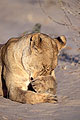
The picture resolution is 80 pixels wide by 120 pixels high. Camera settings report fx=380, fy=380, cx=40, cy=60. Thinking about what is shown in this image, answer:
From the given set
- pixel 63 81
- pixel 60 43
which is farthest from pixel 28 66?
pixel 63 81

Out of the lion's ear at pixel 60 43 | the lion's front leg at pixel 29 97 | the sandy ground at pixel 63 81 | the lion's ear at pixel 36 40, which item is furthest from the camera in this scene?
the lion's ear at pixel 60 43

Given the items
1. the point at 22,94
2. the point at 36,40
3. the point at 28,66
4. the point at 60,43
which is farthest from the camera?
the point at 60,43

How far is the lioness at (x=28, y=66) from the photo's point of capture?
5.44 metres

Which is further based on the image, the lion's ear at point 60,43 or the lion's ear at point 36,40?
the lion's ear at point 60,43

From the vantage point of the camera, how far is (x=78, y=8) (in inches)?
309

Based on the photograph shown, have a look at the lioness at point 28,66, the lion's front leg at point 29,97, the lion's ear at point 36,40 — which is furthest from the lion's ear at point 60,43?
the lion's front leg at point 29,97

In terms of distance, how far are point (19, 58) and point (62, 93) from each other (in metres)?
1.09

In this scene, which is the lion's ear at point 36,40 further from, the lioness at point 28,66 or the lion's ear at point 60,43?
the lion's ear at point 60,43

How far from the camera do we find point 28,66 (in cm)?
562

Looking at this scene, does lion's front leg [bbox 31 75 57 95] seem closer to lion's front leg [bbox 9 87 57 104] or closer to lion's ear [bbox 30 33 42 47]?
lion's front leg [bbox 9 87 57 104]

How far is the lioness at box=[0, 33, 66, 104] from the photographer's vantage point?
5.44 metres

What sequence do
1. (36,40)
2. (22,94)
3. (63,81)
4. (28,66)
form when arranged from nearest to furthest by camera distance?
(36,40)
(28,66)
(22,94)
(63,81)

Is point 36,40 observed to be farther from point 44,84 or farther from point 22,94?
point 22,94

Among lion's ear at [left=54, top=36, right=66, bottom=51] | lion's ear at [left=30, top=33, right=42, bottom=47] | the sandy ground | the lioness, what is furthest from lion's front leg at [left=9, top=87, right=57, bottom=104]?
lion's ear at [left=54, top=36, right=66, bottom=51]
